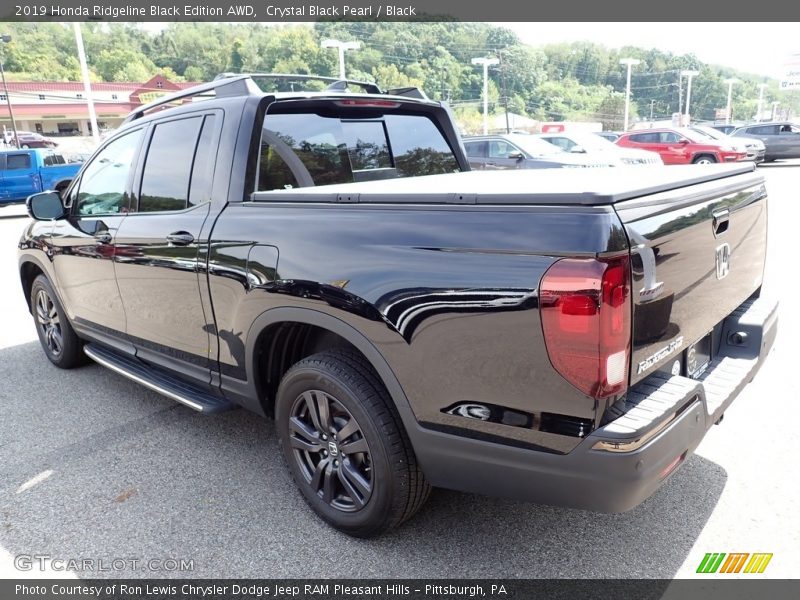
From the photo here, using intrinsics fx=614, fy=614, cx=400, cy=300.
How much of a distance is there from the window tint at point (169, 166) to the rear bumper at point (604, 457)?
79.2 inches

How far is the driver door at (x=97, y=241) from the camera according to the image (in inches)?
152

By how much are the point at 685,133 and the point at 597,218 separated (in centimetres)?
2102

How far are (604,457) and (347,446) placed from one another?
3.64ft

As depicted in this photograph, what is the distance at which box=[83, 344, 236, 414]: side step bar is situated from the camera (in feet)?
10.7

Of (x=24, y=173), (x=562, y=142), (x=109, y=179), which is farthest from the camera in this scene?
(x=24, y=173)

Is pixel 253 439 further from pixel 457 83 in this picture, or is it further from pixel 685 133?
pixel 457 83

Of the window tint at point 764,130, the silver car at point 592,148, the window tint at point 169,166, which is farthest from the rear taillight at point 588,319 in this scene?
the window tint at point 764,130

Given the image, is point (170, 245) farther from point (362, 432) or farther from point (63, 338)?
point (63, 338)

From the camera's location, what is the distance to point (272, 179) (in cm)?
318

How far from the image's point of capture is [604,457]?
1.89 m

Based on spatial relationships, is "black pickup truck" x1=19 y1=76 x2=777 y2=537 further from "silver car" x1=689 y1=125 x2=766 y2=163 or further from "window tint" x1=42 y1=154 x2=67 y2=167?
"silver car" x1=689 y1=125 x2=766 y2=163

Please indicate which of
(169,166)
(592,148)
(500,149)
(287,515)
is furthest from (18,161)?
(287,515)

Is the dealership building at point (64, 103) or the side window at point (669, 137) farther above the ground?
the dealership building at point (64, 103)

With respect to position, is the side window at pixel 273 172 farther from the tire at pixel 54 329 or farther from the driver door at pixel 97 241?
the tire at pixel 54 329
